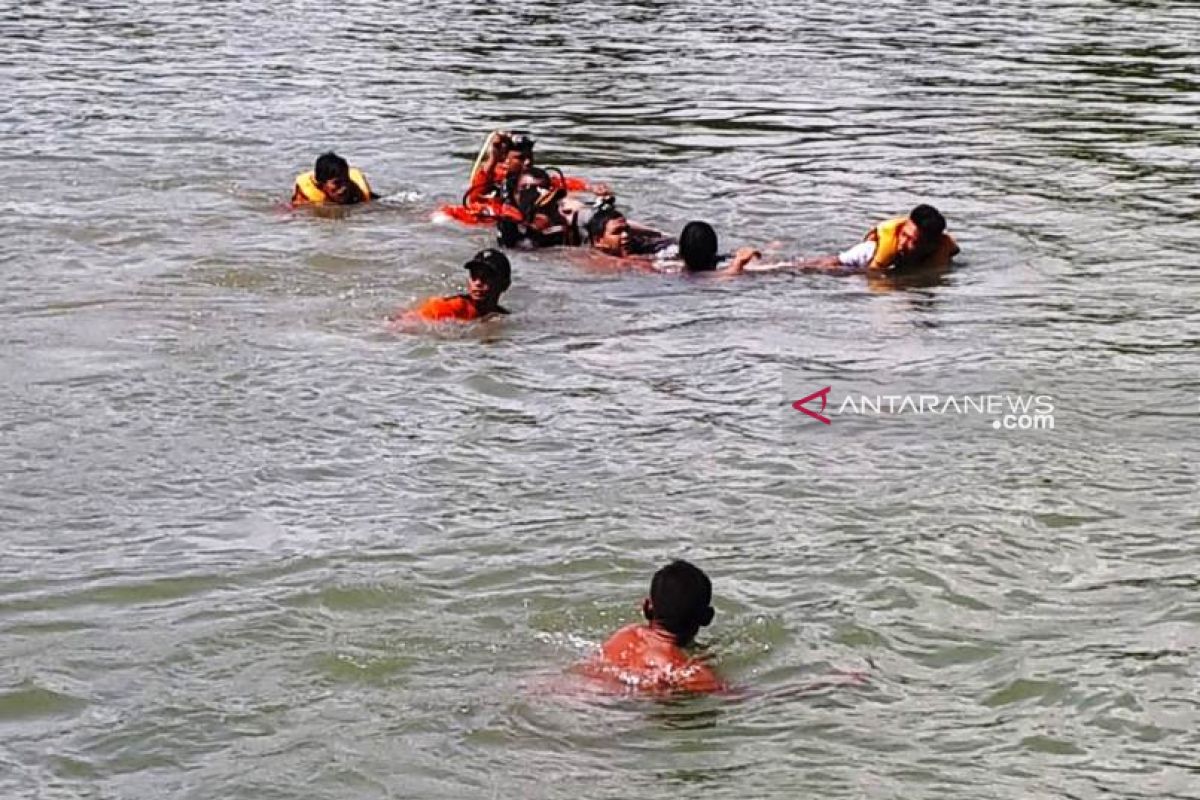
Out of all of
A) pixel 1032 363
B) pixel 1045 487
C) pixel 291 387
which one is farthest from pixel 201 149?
pixel 1045 487

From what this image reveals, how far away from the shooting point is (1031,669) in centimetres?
770

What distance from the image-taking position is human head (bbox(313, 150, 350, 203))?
51.4 ft

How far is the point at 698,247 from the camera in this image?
45.1 ft

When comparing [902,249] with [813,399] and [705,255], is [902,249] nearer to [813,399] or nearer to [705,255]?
[705,255]

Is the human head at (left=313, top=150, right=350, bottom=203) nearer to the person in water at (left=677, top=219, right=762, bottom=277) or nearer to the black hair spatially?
the black hair

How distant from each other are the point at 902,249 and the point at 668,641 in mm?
7037

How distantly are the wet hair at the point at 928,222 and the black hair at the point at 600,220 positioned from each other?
7.24 feet

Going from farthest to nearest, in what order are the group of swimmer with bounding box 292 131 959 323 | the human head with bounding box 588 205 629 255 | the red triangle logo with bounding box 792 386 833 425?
the human head with bounding box 588 205 629 255
the group of swimmer with bounding box 292 131 959 323
the red triangle logo with bounding box 792 386 833 425

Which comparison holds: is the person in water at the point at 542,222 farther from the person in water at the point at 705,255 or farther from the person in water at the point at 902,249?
the person in water at the point at 902,249

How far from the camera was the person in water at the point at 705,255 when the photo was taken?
1373 centimetres

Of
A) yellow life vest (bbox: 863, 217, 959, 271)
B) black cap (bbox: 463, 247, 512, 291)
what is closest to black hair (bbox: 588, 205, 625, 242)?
black cap (bbox: 463, 247, 512, 291)

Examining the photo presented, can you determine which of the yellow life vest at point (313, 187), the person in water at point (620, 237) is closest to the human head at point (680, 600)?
the person in water at point (620, 237)

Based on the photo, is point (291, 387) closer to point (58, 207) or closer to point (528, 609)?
point (528, 609)

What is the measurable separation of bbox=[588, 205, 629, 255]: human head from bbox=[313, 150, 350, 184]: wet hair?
7.88ft
